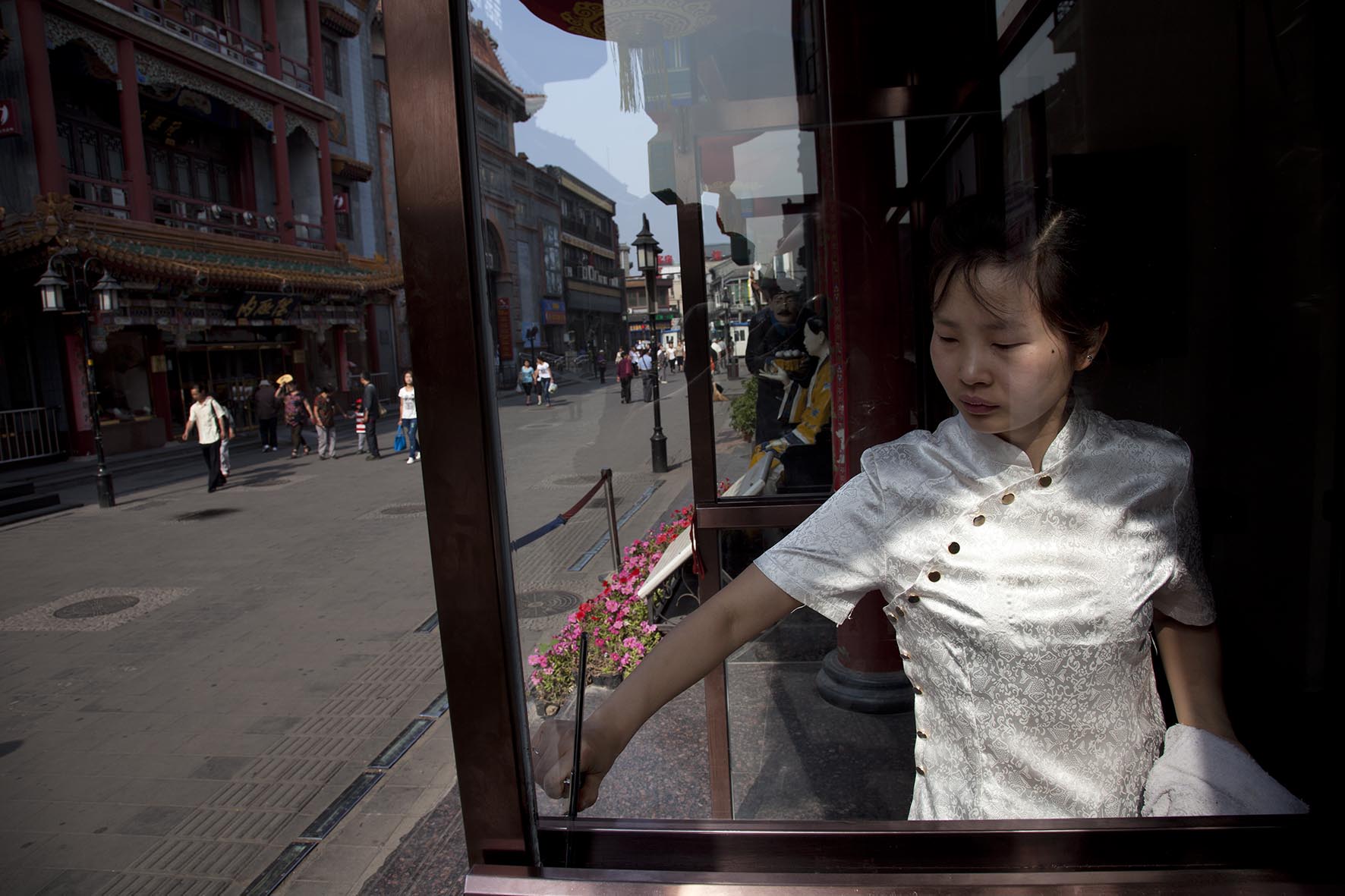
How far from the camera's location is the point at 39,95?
1560cm

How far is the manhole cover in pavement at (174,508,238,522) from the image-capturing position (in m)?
11.4

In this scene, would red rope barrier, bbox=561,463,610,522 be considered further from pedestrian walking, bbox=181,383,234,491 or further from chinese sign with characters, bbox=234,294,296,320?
chinese sign with characters, bbox=234,294,296,320

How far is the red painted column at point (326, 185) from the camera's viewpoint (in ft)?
80.6

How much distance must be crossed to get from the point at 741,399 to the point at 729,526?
508 millimetres

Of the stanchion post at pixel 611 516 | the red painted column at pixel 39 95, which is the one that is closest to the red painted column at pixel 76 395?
the red painted column at pixel 39 95

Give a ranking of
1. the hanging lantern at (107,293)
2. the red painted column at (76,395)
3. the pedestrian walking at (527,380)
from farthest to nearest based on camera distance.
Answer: the red painted column at (76,395) < the hanging lantern at (107,293) < the pedestrian walking at (527,380)

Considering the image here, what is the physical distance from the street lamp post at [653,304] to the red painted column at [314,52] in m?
26.0

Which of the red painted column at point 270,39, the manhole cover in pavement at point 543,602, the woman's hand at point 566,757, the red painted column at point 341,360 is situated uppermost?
the red painted column at point 270,39

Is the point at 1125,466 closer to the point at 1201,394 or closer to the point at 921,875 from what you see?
the point at 921,875

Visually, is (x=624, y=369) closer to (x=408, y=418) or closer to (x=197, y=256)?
(x=408, y=418)

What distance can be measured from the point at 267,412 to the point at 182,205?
6204mm

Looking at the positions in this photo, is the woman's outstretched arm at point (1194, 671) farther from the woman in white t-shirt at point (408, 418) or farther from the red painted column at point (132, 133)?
the red painted column at point (132, 133)

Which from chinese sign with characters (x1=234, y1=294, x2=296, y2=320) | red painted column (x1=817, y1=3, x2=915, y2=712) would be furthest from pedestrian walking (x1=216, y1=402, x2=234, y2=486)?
red painted column (x1=817, y1=3, x2=915, y2=712)

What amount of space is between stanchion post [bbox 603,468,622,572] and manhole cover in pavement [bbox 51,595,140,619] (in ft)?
19.4
